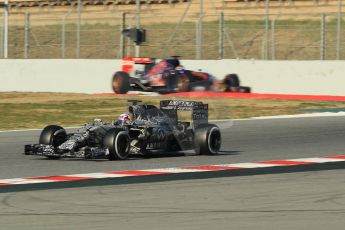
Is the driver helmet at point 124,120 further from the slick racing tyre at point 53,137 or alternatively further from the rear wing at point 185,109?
the slick racing tyre at point 53,137

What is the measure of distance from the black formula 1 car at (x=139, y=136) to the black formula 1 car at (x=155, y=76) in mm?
15033

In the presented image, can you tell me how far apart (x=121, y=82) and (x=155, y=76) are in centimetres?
108

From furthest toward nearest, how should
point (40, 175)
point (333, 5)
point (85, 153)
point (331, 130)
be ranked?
1. point (333, 5)
2. point (331, 130)
3. point (85, 153)
4. point (40, 175)

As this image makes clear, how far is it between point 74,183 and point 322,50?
20.6 meters

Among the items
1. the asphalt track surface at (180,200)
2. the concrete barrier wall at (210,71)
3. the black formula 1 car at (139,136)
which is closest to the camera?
the asphalt track surface at (180,200)

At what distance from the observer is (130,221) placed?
348 inches

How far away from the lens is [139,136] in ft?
47.6

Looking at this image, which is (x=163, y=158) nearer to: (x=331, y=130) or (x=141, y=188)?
(x=141, y=188)

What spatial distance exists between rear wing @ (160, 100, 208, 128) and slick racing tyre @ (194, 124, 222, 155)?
209 millimetres

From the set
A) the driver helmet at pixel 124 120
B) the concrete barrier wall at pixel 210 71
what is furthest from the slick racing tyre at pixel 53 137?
the concrete barrier wall at pixel 210 71

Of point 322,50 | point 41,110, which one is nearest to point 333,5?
point 322,50

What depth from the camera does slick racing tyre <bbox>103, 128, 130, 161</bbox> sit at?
13.8 metres

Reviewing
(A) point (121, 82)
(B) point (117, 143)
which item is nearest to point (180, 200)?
(B) point (117, 143)

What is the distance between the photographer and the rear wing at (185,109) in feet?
49.3
